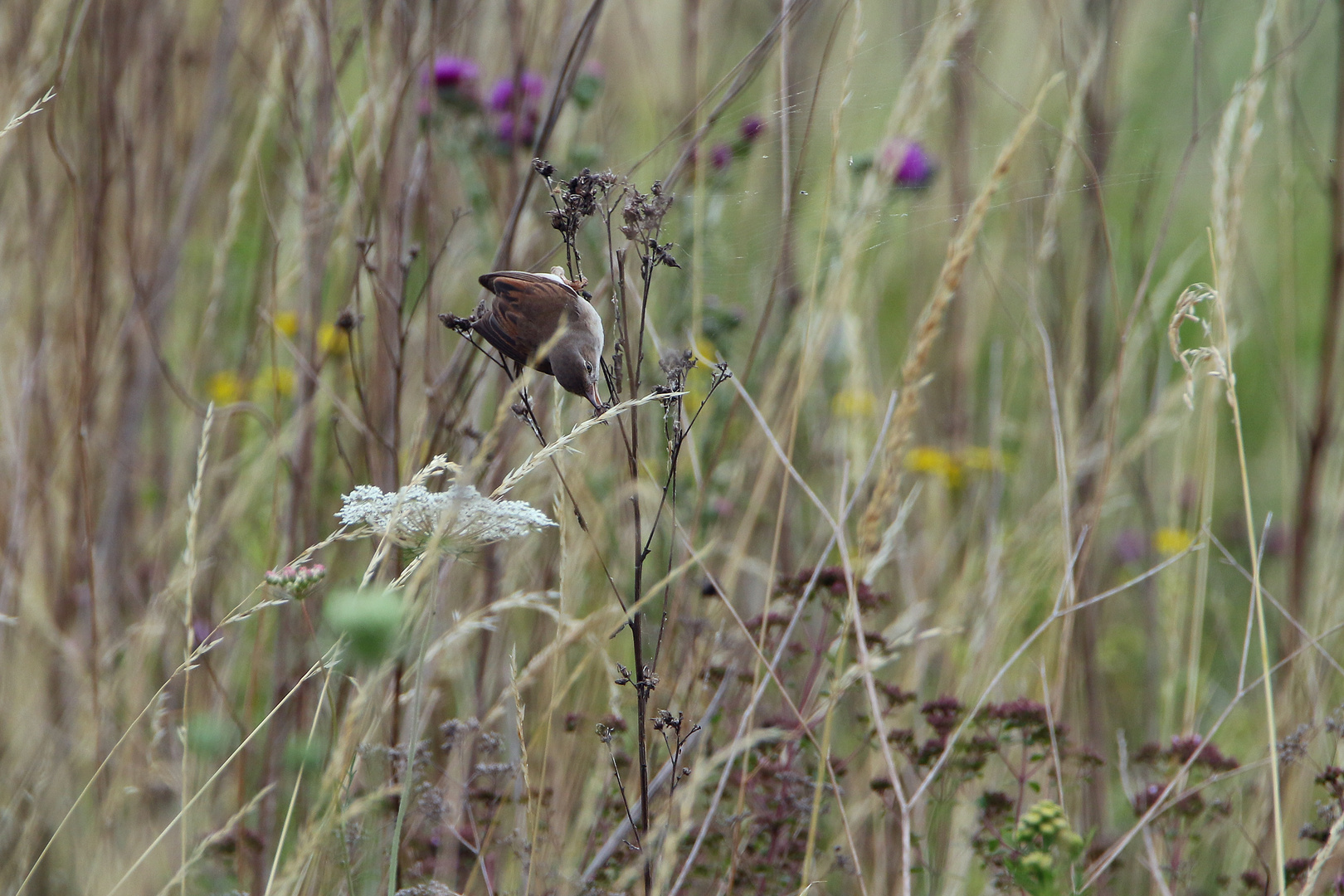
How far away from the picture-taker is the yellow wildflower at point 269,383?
2.54 metres

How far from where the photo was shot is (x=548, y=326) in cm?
92

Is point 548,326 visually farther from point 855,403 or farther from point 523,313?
point 855,403

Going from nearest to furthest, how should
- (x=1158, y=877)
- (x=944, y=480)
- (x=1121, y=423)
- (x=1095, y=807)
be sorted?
(x=1158, y=877)
(x=1095, y=807)
(x=944, y=480)
(x=1121, y=423)

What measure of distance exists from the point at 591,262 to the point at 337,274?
21.4 inches

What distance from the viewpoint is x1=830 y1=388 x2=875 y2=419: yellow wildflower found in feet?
6.07

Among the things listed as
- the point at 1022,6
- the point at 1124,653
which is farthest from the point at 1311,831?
the point at 1022,6

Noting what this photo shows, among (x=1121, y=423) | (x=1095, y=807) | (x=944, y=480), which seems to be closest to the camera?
(x=1095, y=807)

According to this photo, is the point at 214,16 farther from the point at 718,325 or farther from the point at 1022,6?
the point at 1022,6

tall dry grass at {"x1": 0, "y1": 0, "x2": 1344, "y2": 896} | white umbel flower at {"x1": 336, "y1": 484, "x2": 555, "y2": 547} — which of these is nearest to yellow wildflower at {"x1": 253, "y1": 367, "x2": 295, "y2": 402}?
tall dry grass at {"x1": 0, "y1": 0, "x2": 1344, "y2": 896}

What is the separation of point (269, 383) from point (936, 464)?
5.28ft

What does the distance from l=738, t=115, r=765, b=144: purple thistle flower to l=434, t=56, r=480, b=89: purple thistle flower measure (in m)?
0.58

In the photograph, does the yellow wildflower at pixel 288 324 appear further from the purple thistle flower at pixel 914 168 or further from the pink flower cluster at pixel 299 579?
the pink flower cluster at pixel 299 579

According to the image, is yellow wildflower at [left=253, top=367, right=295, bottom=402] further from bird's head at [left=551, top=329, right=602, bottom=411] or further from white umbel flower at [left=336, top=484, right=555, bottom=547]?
bird's head at [left=551, top=329, right=602, bottom=411]

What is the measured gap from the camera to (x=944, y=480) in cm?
240
